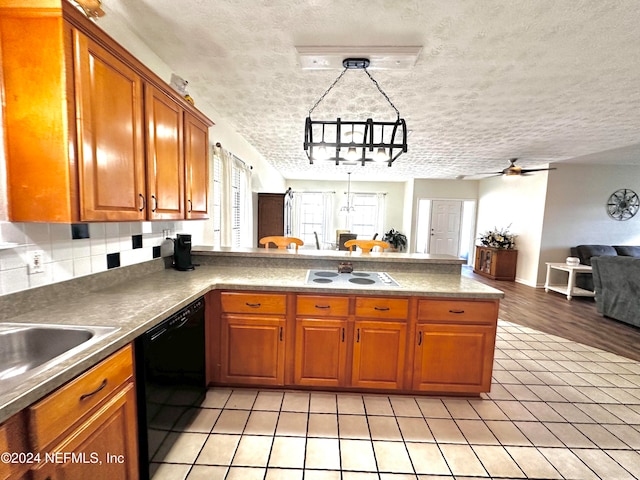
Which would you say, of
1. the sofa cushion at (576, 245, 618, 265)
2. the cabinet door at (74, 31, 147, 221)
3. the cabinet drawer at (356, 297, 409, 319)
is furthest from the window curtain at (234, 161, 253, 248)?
the sofa cushion at (576, 245, 618, 265)

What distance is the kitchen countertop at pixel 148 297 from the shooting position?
864 millimetres

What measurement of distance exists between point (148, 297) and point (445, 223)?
7.92 meters

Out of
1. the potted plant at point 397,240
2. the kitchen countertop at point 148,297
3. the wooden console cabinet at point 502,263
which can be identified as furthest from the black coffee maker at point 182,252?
the potted plant at point 397,240

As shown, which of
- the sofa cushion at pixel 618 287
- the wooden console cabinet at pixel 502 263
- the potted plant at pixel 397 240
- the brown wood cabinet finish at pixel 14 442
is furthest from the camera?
the potted plant at pixel 397 240

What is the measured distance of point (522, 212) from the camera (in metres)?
6.20

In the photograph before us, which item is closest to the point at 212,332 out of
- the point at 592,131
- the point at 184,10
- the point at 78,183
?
the point at 78,183

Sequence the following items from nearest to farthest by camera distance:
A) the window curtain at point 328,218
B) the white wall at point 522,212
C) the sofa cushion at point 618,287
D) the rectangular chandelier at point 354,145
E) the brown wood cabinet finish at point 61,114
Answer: the brown wood cabinet finish at point 61,114 → the rectangular chandelier at point 354,145 → the sofa cushion at point 618,287 → the white wall at point 522,212 → the window curtain at point 328,218

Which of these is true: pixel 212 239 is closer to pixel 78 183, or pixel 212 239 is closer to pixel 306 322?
pixel 306 322

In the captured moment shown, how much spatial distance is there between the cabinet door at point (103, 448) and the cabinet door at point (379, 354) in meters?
1.37

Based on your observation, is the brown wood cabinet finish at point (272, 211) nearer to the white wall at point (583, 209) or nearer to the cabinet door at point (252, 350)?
the cabinet door at point (252, 350)

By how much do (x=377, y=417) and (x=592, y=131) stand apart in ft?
14.2

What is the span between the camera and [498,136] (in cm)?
390

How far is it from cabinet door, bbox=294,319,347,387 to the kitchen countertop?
276 mm

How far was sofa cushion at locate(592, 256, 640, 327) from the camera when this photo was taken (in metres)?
3.58
